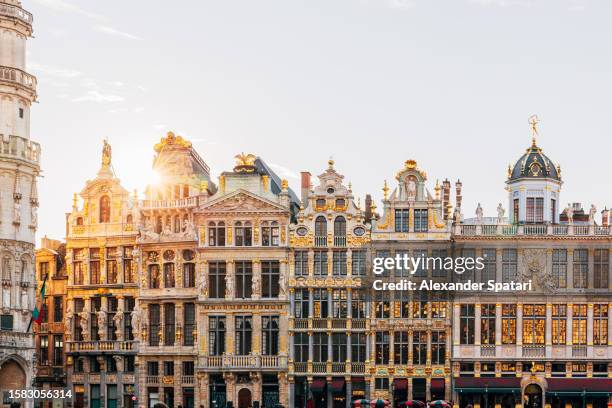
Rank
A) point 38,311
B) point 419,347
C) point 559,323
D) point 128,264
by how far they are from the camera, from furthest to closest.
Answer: point 128,264, point 419,347, point 559,323, point 38,311

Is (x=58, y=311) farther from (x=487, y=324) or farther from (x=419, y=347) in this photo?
(x=487, y=324)

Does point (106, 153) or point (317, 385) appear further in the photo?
point (106, 153)

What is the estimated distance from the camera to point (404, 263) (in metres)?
69.0

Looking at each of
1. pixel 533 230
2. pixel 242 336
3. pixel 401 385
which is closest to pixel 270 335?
pixel 242 336

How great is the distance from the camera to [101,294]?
71125 mm

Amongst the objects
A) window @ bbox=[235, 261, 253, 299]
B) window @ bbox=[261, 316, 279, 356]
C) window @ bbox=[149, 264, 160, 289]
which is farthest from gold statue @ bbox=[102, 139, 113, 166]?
window @ bbox=[261, 316, 279, 356]

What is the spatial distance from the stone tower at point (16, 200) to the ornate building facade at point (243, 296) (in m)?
8.99

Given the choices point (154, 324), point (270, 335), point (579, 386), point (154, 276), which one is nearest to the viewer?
point (579, 386)

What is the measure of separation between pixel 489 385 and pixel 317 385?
890 centimetres

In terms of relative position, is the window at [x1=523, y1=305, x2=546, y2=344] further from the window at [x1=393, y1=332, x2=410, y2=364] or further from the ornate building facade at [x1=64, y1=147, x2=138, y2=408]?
the ornate building facade at [x1=64, y1=147, x2=138, y2=408]

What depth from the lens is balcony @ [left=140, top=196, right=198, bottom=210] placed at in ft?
231

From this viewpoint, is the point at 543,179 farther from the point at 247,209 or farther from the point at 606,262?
the point at 247,209

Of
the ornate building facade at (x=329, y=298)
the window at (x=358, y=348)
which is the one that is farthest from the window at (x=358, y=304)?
the window at (x=358, y=348)

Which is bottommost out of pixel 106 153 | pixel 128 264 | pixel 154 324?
pixel 154 324
